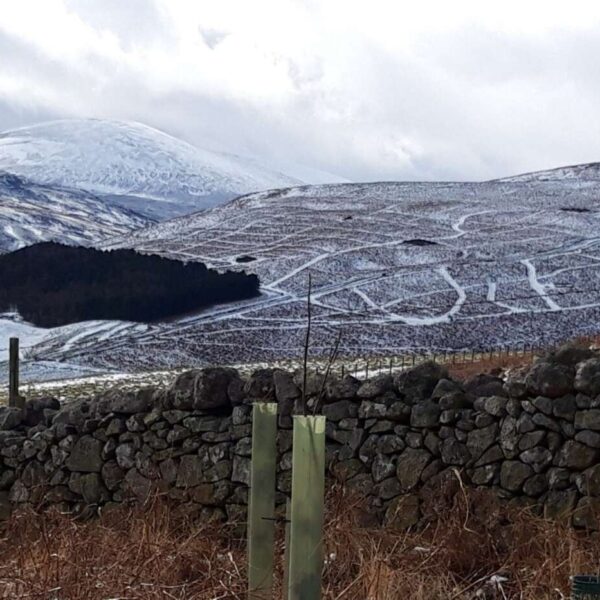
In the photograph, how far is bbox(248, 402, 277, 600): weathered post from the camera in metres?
4.57

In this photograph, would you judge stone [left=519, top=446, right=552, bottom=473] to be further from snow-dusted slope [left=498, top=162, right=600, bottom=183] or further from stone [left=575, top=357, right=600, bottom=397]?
snow-dusted slope [left=498, top=162, right=600, bottom=183]

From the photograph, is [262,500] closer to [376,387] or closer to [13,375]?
[376,387]

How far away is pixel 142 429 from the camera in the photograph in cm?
884

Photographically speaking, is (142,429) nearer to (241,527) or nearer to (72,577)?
(241,527)

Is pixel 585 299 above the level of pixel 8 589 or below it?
above

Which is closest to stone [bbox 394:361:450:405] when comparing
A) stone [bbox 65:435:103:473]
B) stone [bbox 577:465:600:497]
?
stone [bbox 577:465:600:497]

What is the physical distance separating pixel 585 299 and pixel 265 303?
1446 centimetres

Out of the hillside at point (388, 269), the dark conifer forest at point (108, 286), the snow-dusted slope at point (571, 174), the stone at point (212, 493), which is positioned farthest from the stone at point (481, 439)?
the snow-dusted slope at point (571, 174)

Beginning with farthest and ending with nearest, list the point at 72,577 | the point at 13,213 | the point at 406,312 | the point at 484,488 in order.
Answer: the point at 13,213, the point at 406,312, the point at 484,488, the point at 72,577

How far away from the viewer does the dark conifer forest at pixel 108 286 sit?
145ft

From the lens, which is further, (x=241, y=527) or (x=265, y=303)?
(x=265, y=303)

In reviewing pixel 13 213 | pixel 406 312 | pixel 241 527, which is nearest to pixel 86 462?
pixel 241 527

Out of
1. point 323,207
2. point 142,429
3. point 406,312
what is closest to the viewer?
point 142,429

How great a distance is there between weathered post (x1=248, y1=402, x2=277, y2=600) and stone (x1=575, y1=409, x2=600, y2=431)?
307 centimetres
